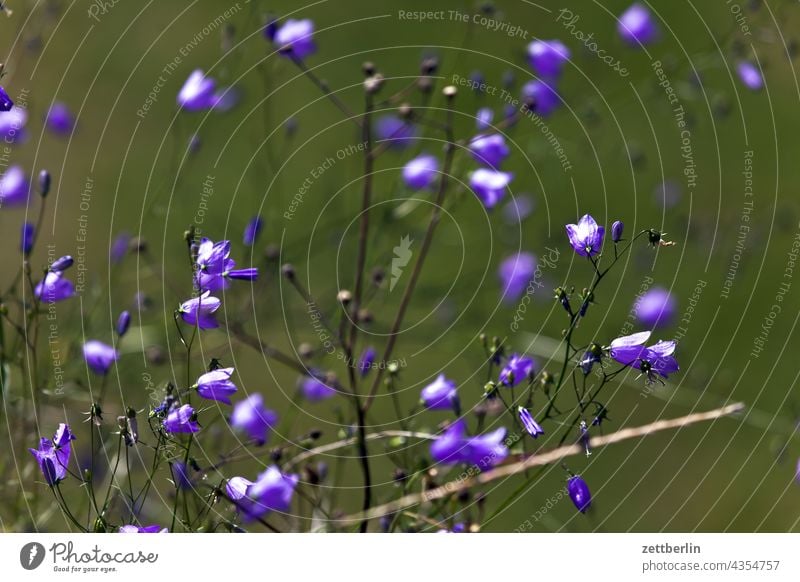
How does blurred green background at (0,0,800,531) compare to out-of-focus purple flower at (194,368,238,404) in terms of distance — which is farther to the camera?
blurred green background at (0,0,800,531)

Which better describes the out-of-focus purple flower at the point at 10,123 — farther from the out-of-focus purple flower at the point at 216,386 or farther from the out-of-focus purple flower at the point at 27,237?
the out-of-focus purple flower at the point at 216,386

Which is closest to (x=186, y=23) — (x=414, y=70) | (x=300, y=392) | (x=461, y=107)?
(x=414, y=70)

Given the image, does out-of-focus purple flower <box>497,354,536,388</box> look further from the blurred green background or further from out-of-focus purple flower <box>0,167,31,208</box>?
out-of-focus purple flower <box>0,167,31,208</box>

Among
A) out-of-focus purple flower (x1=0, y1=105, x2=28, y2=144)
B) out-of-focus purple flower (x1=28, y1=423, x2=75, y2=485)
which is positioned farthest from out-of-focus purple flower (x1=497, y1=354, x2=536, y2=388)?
out-of-focus purple flower (x1=0, y1=105, x2=28, y2=144)

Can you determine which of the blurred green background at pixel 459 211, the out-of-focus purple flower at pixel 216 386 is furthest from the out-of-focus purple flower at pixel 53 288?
the blurred green background at pixel 459 211
